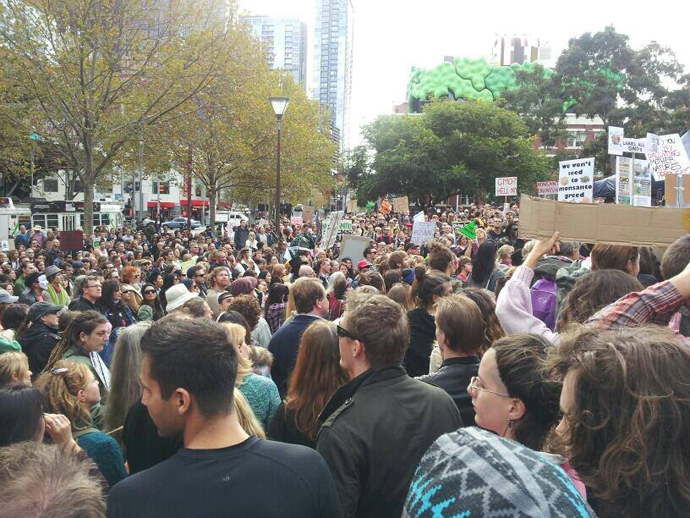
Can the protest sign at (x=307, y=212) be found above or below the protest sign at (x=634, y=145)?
below

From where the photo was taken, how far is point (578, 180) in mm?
9078

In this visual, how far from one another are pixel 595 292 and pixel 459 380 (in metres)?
0.86

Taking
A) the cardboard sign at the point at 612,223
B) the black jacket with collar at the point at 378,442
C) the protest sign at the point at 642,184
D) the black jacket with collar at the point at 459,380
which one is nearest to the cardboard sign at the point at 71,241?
the protest sign at the point at 642,184

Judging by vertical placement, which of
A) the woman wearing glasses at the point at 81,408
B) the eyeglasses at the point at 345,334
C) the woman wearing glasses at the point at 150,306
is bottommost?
the woman wearing glasses at the point at 150,306

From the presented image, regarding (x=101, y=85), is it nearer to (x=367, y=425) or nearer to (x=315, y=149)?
Result: (x=315, y=149)

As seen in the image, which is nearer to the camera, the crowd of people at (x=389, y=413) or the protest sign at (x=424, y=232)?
the crowd of people at (x=389, y=413)

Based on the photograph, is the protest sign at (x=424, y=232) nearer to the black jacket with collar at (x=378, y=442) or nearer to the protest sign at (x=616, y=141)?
the protest sign at (x=616, y=141)

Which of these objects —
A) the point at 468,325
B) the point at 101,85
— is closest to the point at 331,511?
the point at 468,325

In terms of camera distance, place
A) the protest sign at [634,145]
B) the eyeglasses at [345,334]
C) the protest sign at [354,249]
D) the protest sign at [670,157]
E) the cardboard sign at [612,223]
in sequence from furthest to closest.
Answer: the protest sign at [354,249]
the protest sign at [634,145]
the protest sign at [670,157]
the cardboard sign at [612,223]
the eyeglasses at [345,334]

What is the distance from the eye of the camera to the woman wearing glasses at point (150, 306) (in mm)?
8789

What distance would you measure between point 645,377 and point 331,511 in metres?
1.08

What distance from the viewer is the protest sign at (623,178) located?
31.6 ft

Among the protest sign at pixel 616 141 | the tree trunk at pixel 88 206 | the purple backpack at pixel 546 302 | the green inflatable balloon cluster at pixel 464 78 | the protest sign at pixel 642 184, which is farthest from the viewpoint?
the green inflatable balloon cluster at pixel 464 78

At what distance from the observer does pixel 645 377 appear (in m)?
1.74
